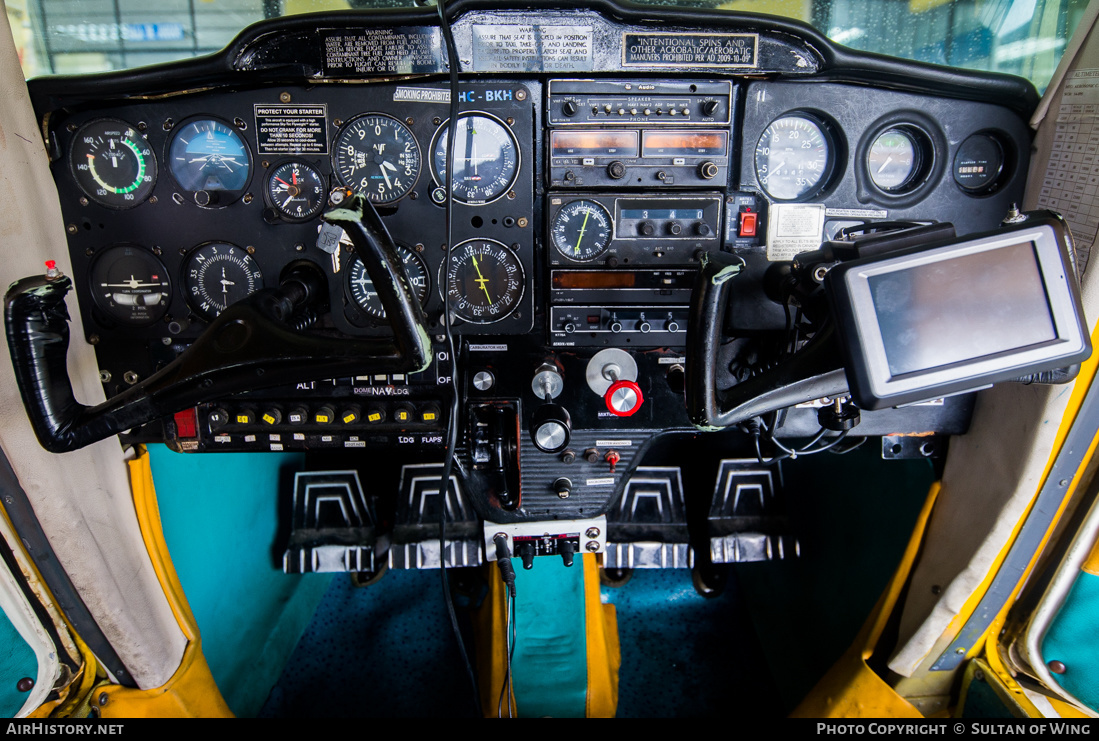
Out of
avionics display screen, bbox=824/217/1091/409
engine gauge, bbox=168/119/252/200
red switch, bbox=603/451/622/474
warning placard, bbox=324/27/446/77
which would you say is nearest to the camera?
avionics display screen, bbox=824/217/1091/409

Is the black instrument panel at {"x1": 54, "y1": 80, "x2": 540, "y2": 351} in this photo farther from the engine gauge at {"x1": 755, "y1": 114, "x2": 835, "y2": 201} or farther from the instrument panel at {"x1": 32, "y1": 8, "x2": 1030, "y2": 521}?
the engine gauge at {"x1": 755, "y1": 114, "x2": 835, "y2": 201}

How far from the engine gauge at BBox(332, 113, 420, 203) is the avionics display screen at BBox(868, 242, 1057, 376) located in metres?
1.04

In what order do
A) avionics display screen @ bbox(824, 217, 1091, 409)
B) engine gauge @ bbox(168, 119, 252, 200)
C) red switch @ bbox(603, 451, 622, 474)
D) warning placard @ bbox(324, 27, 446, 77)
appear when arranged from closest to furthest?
avionics display screen @ bbox(824, 217, 1091, 409)
warning placard @ bbox(324, 27, 446, 77)
engine gauge @ bbox(168, 119, 252, 200)
red switch @ bbox(603, 451, 622, 474)

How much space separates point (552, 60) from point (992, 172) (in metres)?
1.16

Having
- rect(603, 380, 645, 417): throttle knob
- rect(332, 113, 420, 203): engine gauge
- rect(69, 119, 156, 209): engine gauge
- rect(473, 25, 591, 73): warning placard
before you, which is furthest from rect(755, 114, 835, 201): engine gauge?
rect(69, 119, 156, 209): engine gauge

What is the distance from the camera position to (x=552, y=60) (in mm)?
1350

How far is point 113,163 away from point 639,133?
1273mm

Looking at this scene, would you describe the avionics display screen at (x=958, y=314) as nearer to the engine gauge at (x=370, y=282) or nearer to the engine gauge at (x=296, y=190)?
the engine gauge at (x=370, y=282)

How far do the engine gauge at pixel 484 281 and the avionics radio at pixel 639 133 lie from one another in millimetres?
227

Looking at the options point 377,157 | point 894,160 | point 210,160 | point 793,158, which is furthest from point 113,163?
point 894,160

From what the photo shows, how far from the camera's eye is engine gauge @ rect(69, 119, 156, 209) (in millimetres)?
1400

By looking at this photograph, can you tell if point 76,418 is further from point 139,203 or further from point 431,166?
point 431,166

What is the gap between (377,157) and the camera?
55.7 inches

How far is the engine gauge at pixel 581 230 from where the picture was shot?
1.45 metres
